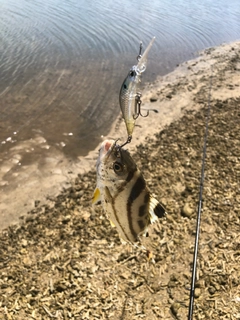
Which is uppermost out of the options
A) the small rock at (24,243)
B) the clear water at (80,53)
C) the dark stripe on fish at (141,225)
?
the dark stripe on fish at (141,225)

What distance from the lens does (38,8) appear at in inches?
856

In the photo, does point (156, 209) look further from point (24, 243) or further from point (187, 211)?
point (24, 243)

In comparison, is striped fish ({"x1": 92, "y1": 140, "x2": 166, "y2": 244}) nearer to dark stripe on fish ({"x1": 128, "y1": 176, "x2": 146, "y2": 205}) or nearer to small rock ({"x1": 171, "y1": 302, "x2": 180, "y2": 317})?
dark stripe on fish ({"x1": 128, "y1": 176, "x2": 146, "y2": 205})

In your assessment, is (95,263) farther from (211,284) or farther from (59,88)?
(59,88)

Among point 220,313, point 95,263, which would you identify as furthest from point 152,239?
point 220,313

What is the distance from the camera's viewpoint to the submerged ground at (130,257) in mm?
5258

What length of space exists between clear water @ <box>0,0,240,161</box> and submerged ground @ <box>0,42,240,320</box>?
10.4 ft

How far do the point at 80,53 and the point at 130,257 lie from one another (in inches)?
495

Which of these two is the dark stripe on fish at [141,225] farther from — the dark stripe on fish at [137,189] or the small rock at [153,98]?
the small rock at [153,98]

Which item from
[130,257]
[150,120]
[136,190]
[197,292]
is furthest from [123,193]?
[150,120]

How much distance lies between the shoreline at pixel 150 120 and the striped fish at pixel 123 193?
511 cm

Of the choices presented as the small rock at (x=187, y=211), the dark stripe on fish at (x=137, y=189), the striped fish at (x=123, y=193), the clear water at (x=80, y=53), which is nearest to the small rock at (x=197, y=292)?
the small rock at (x=187, y=211)

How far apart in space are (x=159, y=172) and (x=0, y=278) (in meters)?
4.26

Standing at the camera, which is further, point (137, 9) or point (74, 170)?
point (137, 9)
